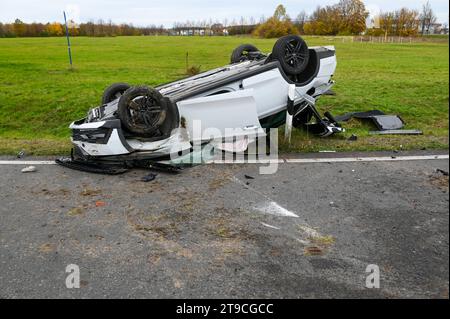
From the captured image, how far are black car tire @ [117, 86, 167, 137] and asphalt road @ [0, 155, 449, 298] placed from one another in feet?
2.21

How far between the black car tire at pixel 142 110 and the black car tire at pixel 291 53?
1.83 meters

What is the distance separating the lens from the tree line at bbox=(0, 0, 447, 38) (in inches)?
125

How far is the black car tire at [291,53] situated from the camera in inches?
231

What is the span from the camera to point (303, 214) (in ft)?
13.0

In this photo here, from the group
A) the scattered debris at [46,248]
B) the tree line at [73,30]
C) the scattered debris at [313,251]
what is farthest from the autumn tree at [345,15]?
the tree line at [73,30]

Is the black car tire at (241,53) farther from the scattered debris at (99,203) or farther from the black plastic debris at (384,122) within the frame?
the scattered debris at (99,203)

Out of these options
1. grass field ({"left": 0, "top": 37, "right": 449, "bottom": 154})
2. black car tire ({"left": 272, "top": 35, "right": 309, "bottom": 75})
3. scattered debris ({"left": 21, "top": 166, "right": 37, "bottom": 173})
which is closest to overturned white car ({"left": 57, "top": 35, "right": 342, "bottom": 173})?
black car tire ({"left": 272, "top": 35, "right": 309, "bottom": 75})

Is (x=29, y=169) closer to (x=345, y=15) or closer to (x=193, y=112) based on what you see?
(x=193, y=112)

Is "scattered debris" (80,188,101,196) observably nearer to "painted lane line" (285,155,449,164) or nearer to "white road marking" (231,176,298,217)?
"white road marking" (231,176,298,217)

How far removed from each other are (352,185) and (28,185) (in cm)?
384

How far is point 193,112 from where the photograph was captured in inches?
216
